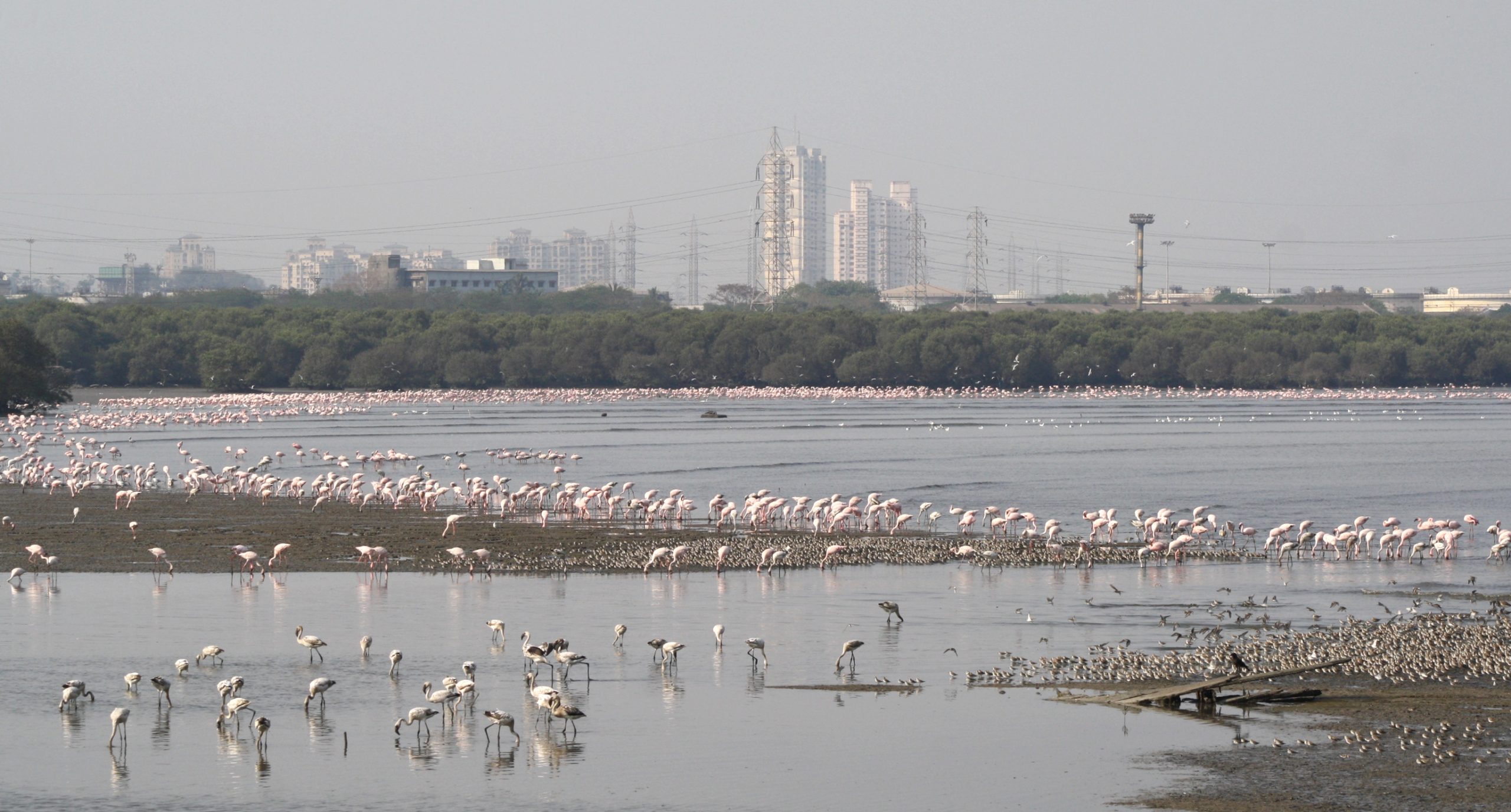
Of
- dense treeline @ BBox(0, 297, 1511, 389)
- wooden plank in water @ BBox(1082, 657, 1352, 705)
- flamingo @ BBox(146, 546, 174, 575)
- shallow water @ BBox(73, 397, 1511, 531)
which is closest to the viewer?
wooden plank in water @ BBox(1082, 657, 1352, 705)

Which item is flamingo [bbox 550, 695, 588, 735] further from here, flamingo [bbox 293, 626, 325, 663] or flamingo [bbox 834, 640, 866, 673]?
flamingo [bbox 293, 626, 325, 663]

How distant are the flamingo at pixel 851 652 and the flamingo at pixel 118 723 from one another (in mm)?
6082

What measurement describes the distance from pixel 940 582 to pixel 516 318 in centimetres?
10268

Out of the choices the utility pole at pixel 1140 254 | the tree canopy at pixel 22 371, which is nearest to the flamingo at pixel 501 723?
the tree canopy at pixel 22 371

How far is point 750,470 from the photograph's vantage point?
42.6 m

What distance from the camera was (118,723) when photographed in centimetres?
1268

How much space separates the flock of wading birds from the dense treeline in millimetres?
96374

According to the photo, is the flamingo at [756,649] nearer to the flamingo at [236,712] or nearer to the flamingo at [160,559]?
the flamingo at [236,712]

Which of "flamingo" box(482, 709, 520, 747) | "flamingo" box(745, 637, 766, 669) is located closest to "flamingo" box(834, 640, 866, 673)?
"flamingo" box(745, 637, 766, 669)

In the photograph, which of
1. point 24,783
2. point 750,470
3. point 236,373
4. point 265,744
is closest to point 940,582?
point 265,744

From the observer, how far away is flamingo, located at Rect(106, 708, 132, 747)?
12.4 m

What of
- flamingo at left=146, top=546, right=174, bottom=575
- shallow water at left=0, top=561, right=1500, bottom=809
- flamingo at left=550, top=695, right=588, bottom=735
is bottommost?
shallow water at left=0, top=561, right=1500, bottom=809

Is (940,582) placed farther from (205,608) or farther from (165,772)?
(165,772)

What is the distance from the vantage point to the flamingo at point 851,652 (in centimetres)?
1538
